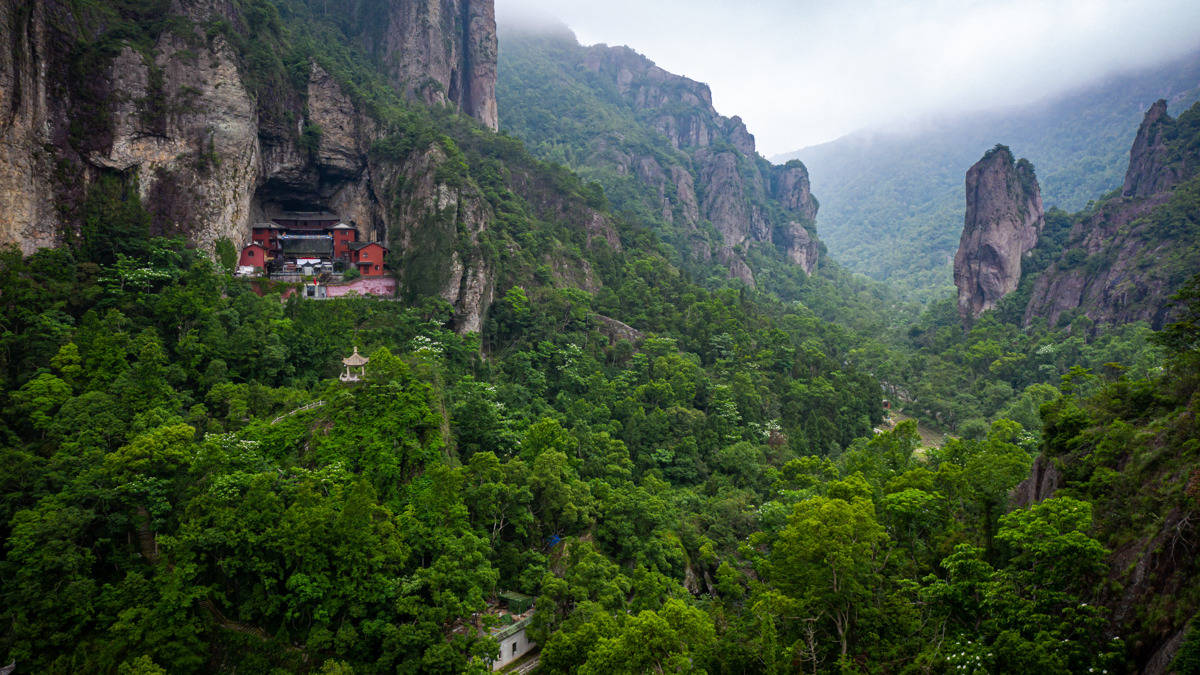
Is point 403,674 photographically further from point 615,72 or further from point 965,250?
point 615,72

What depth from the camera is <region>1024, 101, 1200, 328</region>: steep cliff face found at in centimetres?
6031

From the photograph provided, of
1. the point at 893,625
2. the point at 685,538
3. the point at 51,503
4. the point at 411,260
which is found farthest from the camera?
the point at 411,260

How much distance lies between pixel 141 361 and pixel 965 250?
315ft

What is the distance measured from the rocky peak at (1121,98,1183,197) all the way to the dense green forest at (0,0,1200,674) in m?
46.4

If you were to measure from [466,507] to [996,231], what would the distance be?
284ft

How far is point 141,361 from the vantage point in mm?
27844

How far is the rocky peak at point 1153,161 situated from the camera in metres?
71.9

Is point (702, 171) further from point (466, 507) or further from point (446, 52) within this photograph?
point (466, 507)

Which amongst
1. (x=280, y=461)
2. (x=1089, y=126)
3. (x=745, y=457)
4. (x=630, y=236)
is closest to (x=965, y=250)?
(x=630, y=236)

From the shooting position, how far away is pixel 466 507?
26.4m

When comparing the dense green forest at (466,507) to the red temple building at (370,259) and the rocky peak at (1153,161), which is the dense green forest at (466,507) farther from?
the rocky peak at (1153,161)

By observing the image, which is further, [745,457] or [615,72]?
[615,72]

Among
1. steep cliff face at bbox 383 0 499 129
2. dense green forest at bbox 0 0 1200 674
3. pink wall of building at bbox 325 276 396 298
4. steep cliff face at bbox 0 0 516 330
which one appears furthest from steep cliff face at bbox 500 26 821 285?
dense green forest at bbox 0 0 1200 674

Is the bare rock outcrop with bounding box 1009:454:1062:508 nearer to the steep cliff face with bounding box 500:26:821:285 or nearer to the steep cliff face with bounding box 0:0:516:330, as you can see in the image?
the steep cliff face with bounding box 0:0:516:330
